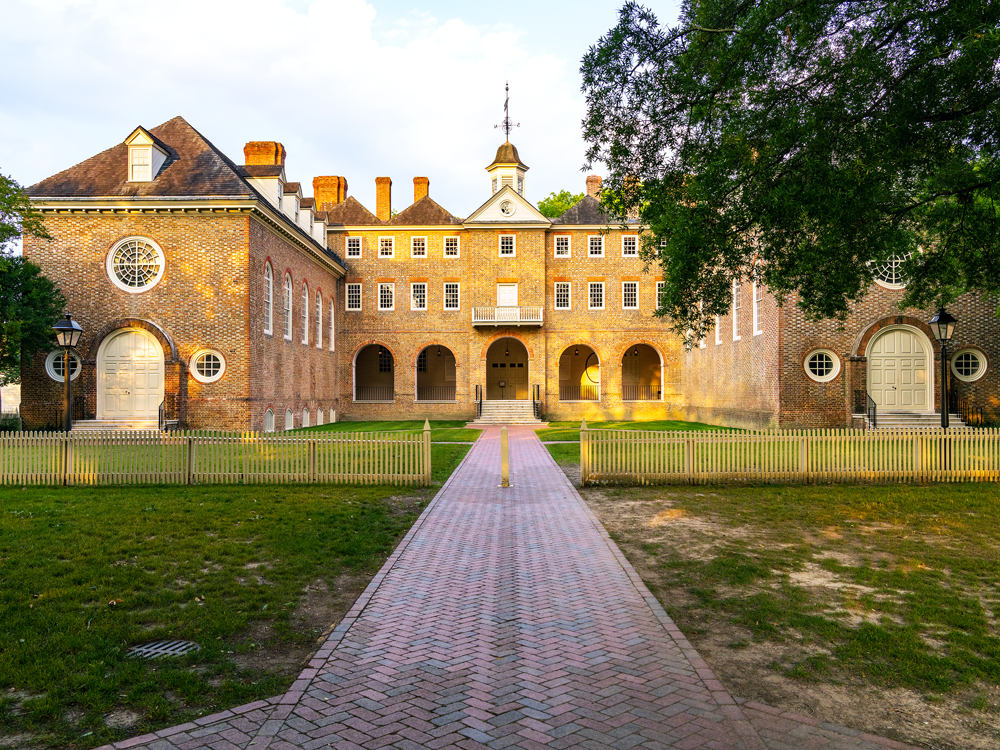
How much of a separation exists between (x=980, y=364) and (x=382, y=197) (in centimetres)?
2895

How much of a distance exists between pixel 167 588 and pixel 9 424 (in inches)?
951

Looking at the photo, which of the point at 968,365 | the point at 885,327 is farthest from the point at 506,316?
the point at 968,365

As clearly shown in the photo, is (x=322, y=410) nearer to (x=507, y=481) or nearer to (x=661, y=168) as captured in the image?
(x=507, y=481)

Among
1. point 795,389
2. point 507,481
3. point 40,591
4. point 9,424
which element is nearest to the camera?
point 40,591

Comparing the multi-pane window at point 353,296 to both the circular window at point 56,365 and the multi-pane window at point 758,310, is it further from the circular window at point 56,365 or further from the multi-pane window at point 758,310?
the multi-pane window at point 758,310

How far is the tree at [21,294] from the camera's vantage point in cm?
2039

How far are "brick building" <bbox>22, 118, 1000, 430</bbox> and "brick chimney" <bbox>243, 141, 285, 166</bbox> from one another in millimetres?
63

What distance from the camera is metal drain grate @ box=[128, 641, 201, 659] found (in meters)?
4.89

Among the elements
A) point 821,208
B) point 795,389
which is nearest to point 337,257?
point 795,389

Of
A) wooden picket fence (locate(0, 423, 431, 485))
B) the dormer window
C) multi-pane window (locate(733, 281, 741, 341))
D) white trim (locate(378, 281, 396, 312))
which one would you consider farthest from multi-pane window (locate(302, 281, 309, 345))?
multi-pane window (locate(733, 281, 741, 341))

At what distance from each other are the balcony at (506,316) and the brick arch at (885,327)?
15.4 m

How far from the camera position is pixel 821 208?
29.6ft

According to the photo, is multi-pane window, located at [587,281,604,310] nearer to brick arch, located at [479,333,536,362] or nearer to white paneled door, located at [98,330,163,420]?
brick arch, located at [479,333,536,362]

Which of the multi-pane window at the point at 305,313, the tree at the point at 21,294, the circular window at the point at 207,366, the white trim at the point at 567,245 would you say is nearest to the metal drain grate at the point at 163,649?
the circular window at the point at 207,366
